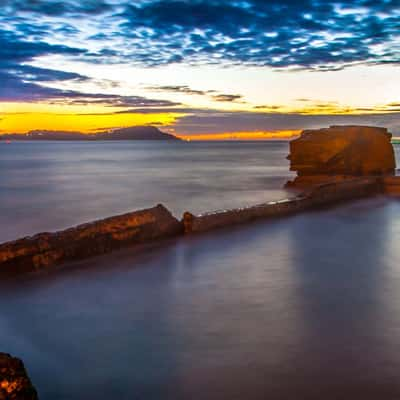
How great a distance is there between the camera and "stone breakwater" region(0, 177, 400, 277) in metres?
6.57

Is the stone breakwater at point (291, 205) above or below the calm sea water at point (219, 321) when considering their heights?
above

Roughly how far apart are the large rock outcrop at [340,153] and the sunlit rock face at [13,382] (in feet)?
65.2

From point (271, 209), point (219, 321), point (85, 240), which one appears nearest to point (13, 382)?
point (219, 321)

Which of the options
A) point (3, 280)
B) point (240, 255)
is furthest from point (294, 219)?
point (3, 280)

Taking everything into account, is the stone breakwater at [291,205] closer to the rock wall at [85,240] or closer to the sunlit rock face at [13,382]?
the rock wall at [85,240]

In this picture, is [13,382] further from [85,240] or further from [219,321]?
[85,240]

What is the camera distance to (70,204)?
16.9 m

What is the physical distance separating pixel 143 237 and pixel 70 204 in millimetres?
9164

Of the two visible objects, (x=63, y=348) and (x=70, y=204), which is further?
(x=70, y=204)

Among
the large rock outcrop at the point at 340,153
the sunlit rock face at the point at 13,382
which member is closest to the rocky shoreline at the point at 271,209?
the large rock outcrop at the point at 340,153

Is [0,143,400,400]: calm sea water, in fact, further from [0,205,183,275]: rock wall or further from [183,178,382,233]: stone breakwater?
[183,178,382,233]: stone breakwater

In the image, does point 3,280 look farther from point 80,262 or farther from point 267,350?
point 267,350

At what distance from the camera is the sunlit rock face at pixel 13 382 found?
264 cm

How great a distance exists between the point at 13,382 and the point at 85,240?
15.7 feet
